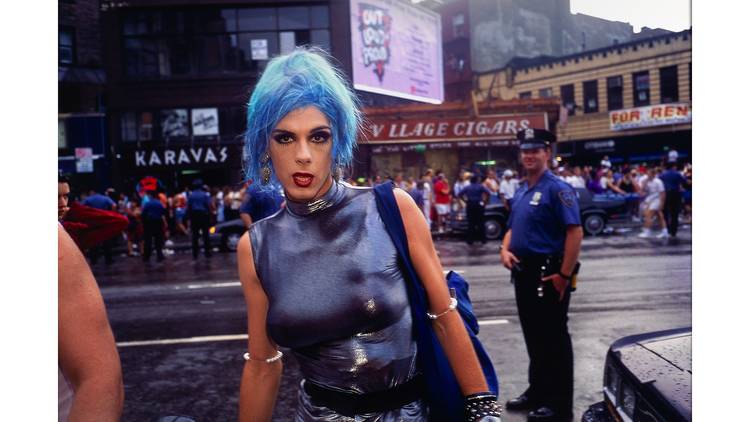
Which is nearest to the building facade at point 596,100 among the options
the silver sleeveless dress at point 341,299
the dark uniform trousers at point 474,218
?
the dark uniform trousers at point 474,218

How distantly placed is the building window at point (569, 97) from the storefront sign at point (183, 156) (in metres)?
16.4

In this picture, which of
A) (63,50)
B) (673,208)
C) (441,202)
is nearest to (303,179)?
(63,50)

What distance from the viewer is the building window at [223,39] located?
28.1 meters

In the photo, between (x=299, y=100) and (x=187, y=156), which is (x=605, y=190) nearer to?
(x=187, y=156)

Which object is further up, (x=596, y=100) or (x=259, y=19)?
(x=259, y=19)

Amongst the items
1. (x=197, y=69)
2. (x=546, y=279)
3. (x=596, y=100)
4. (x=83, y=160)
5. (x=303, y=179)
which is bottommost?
(x=546, y=279)

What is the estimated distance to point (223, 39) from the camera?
2867 cm

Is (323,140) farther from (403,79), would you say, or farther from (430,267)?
(403,79)

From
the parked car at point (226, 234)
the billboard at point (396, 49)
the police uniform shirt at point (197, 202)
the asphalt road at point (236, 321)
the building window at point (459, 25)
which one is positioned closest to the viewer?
the asphalt road at point (236, 321)

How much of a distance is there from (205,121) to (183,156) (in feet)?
6.63

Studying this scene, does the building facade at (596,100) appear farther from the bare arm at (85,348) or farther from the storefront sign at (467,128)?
the bare arm at (85,348)

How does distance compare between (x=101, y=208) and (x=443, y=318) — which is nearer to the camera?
(x=443, y=318)

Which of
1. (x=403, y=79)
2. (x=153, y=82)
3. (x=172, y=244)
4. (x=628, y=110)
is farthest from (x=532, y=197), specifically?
(x=403, y=79)
